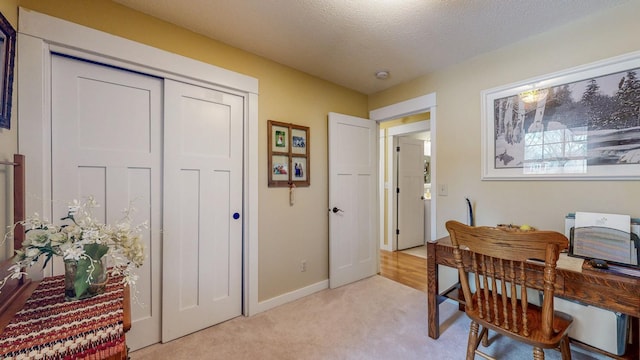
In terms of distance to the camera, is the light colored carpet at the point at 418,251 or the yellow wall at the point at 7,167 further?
the light colored carpet at the point at 418,251

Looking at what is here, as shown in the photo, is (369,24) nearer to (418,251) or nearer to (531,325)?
(531,325)

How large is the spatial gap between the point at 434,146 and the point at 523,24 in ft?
3.78

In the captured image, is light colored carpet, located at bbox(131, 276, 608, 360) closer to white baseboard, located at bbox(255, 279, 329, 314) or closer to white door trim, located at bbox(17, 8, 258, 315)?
white baseboard, located at bbox(255, 279, 329, 314)

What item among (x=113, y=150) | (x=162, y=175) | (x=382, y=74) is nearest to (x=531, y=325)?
(x=382, y=74)

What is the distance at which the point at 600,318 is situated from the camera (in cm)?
169

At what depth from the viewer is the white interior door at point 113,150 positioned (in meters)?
1.58

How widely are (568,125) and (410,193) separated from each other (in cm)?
286

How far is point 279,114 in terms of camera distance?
252cm

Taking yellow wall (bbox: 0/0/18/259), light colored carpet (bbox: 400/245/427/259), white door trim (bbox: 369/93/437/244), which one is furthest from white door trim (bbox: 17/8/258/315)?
light colored carpet (bbox: 400/245/427/259)

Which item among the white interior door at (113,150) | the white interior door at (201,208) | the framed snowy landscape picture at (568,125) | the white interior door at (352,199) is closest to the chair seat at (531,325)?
the framed snowy landscape picture at (568,125)

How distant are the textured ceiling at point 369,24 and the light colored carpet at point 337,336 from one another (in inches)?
90.9

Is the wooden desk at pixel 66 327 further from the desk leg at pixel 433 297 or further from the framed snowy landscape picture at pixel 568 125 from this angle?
the framed snowy landscape picture at pixel 568 125

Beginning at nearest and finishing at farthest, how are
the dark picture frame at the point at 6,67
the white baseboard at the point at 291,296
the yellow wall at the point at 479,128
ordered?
the dark picture frame at the point at 6,67 < the yellow wall at the point at 479,128 < the white baseboard at the point at 291,296

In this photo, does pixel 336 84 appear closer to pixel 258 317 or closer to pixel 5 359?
pixel 258 317
